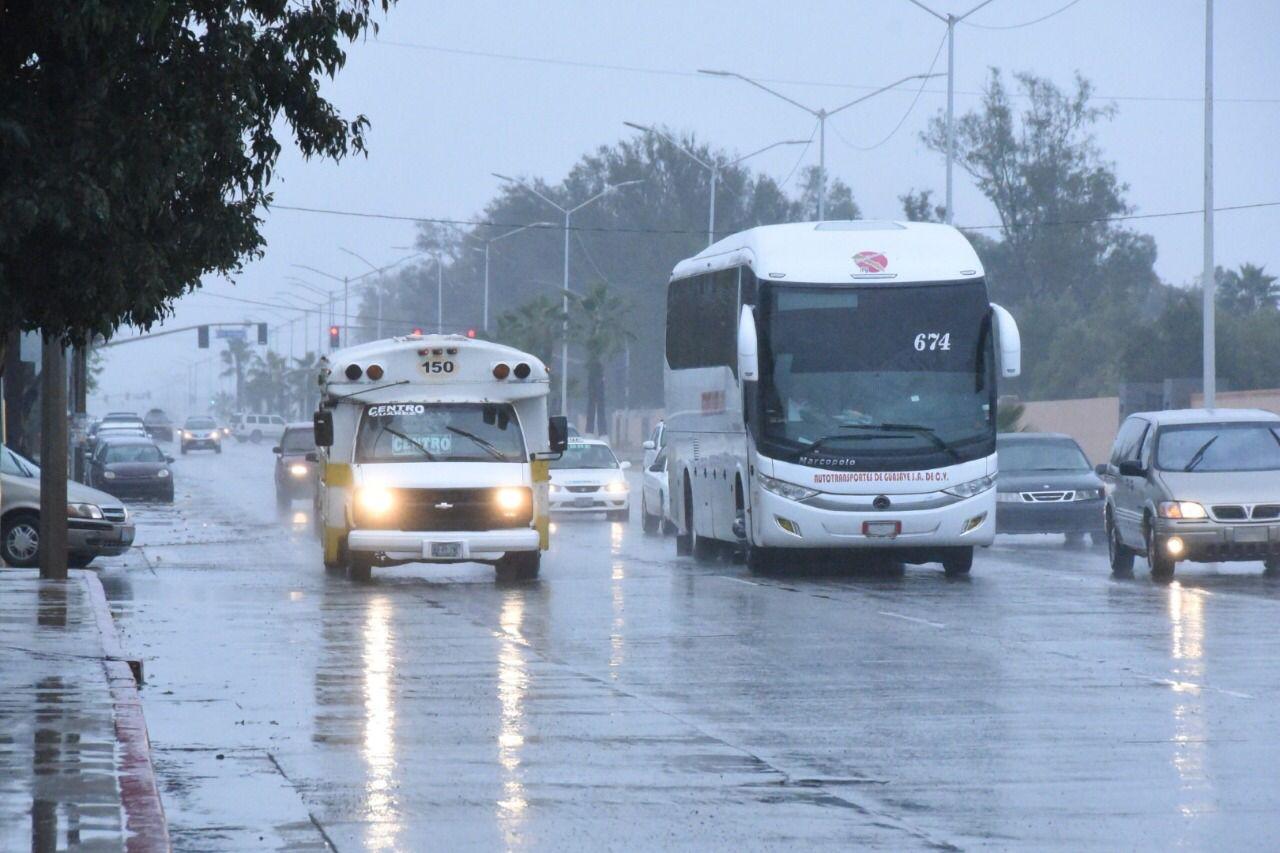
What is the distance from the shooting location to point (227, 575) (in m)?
26.4

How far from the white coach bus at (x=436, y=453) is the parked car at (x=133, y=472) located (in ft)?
82.0

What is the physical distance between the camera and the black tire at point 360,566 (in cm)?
2466

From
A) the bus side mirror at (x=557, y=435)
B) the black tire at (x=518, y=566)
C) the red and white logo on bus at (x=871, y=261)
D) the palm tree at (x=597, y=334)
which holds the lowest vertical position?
the black tire at (x=518, y=566)

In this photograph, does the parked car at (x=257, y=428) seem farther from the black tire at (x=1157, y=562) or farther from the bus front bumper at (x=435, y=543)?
the black tire at (x=1157, y=562)

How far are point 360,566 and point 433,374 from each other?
235cm

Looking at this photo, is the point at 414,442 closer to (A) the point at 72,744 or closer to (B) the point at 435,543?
(B) the point at 435,543

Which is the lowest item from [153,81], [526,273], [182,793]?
[182,793]

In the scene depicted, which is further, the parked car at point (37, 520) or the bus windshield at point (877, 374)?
the parked car at point (37, 520)

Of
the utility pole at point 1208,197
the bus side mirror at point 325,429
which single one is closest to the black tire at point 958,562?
the bus side mirror at point 325,429

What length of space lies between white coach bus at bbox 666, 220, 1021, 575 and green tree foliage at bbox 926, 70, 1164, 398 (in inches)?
2625

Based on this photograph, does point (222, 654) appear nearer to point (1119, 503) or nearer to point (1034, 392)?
point (1119, 503)

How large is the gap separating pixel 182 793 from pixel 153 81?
4.30 m

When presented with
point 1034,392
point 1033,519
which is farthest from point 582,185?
point 1033,519

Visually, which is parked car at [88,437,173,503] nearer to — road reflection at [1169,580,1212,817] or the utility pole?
the utility pole
